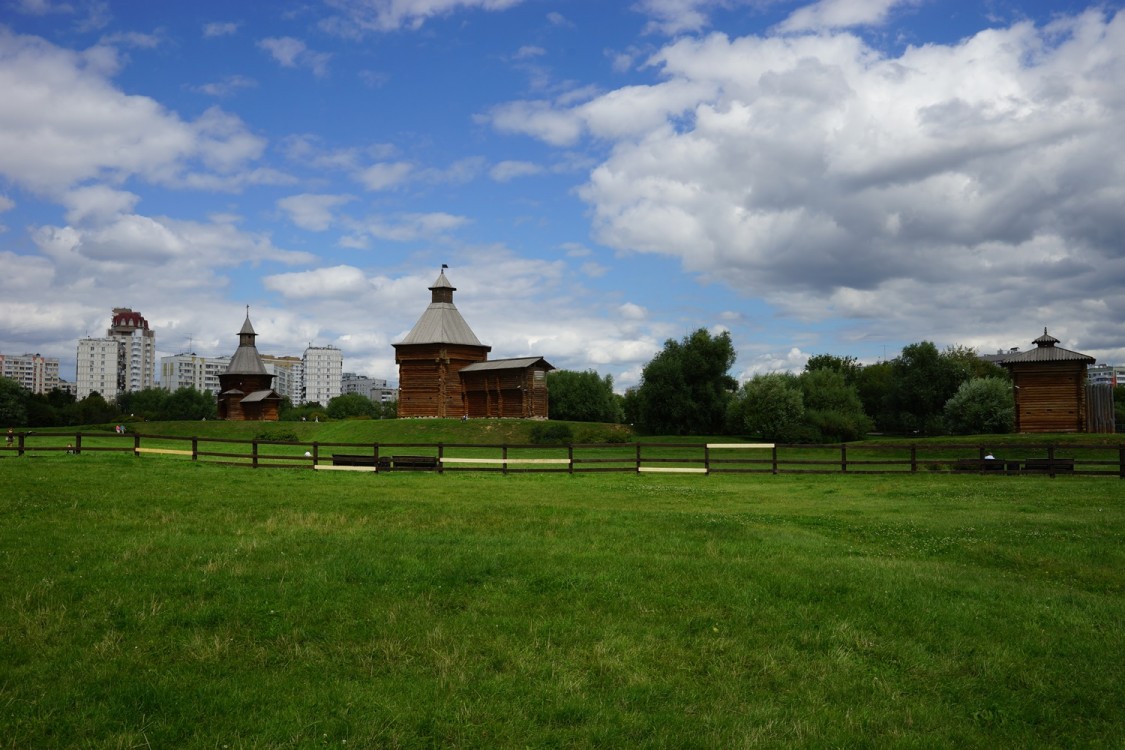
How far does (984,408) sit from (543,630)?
56269mm

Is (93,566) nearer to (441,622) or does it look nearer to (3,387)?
(441,622)

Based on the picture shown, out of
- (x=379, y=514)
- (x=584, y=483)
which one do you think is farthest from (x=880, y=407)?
(x=379, y=514)

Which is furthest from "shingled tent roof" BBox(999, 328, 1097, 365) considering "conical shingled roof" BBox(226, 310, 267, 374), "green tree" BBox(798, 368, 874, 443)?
"conical shingled roof" BBox(226, 310, 267, 374)

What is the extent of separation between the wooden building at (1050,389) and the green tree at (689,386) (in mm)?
23125

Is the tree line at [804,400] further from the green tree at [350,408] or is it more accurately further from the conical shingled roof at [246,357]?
the green tree at [350,408]

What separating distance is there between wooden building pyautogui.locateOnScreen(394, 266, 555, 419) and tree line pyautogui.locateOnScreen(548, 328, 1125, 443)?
11.0 meters

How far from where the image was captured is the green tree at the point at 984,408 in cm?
5506

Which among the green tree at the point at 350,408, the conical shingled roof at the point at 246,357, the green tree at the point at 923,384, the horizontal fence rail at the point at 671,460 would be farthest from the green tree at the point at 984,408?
the green tree at the point at 350,408

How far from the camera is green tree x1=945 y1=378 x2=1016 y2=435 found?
55.1 meters

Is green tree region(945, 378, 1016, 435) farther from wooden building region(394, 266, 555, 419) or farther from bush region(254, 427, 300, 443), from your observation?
bush region(254, 427, 300, 443)

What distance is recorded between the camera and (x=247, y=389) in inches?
3494

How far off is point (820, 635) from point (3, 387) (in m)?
103

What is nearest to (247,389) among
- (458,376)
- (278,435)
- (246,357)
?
(246,357)

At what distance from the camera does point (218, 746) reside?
5.95 m
